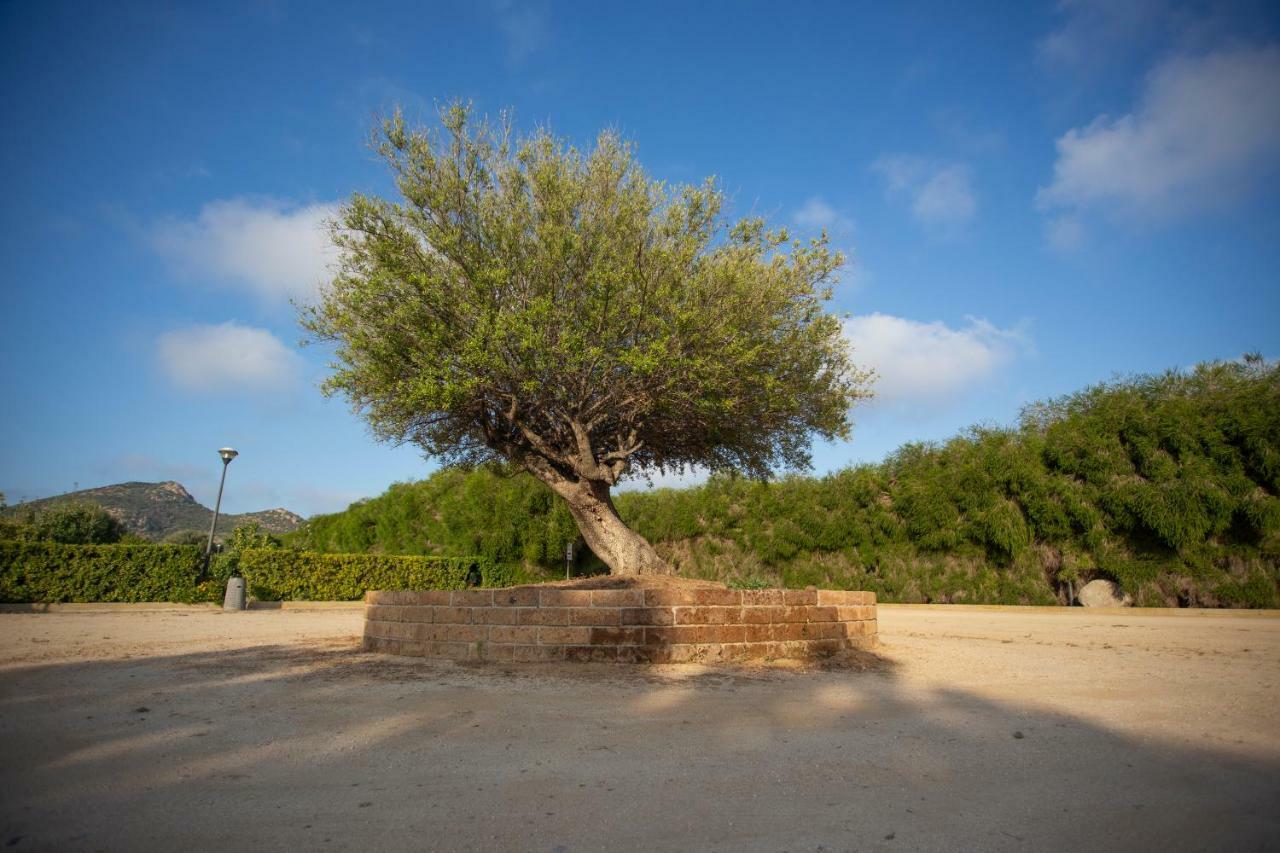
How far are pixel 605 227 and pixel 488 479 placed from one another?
46.6 feet

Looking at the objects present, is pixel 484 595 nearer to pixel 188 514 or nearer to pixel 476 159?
pixel 476 159

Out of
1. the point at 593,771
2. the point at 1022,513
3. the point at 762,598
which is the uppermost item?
the point at 1022,513

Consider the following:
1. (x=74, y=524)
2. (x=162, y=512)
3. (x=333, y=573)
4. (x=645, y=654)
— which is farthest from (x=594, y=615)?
(x=162, y=512)

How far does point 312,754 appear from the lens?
13.7ft

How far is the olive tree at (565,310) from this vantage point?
30.4ft

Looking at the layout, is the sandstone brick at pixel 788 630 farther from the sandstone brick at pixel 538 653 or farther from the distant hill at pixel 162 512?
the distant hill at pixel 162 512

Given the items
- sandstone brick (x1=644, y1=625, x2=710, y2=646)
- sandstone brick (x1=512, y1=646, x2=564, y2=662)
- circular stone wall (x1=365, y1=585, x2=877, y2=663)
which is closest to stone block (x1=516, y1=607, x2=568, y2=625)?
circular stone wall (x1=365, y1=585, x2=877, y2=663)

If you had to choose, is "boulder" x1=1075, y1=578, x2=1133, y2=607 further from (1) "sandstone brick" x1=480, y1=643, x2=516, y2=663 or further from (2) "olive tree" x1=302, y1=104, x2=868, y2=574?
(1) "sandstone brick" x1=480, y1=643, x2=516, y2=663

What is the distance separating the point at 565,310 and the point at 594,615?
403 cm

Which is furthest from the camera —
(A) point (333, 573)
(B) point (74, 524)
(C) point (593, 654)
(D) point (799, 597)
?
(B) point (74, 524)

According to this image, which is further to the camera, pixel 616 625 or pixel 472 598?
pixel 472 598

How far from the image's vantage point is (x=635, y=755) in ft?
13.9

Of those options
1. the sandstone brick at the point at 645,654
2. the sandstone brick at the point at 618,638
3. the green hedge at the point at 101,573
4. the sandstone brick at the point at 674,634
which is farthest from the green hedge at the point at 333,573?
the sandstone brick at the point at 674,634

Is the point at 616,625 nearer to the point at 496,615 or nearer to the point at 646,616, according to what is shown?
the point at 646,616
